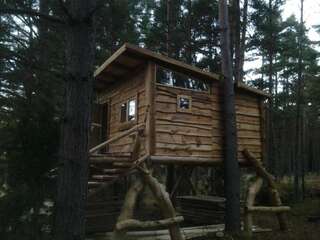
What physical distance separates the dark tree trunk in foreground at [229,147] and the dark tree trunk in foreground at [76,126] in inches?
331

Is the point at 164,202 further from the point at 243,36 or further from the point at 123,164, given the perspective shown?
the point at 243,36

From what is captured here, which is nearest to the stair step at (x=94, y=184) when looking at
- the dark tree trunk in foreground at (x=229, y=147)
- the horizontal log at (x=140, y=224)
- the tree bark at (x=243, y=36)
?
the horizontal log at (x=140, y=224)

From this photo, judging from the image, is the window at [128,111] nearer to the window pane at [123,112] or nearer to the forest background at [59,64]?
the window pane at [123,112]

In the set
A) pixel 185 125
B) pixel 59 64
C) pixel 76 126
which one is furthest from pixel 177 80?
pixel 76 126

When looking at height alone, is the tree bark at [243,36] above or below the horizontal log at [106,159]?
above

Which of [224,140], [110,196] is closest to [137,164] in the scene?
[224,140]

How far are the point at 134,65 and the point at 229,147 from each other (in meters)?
4.05

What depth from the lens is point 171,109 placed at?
436 inches

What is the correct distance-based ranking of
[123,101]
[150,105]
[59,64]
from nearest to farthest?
[59,64], [150,105], [123,101]

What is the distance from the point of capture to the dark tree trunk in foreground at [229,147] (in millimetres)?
11977

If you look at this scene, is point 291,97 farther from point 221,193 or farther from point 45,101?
point 45,101

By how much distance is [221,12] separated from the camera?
499 inches

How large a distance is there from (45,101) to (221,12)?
741cm

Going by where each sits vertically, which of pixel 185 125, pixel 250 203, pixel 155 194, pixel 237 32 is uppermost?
pixel 237 32
